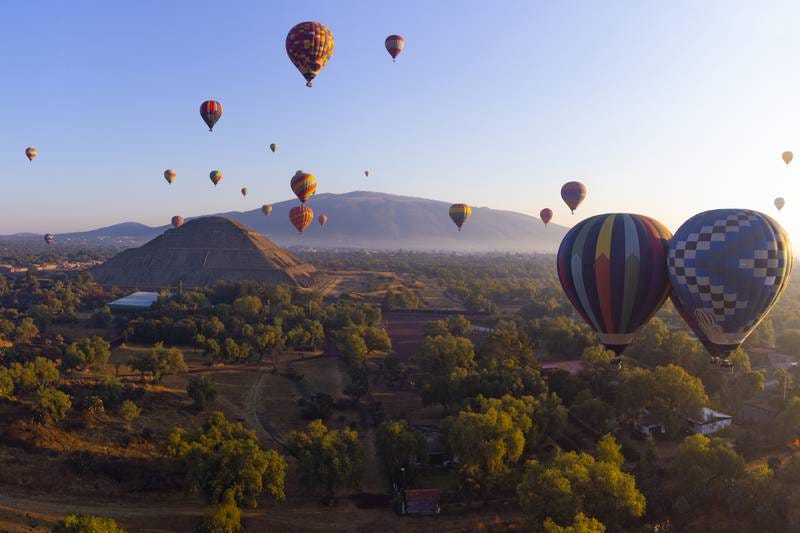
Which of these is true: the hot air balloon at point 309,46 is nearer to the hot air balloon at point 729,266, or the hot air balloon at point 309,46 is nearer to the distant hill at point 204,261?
the hot air balloon at point 729,266

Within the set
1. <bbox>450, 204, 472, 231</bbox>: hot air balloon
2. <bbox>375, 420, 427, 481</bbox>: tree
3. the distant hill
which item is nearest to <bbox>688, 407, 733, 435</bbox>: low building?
<bbox>375, 420, 427, 481</bbox>: tree

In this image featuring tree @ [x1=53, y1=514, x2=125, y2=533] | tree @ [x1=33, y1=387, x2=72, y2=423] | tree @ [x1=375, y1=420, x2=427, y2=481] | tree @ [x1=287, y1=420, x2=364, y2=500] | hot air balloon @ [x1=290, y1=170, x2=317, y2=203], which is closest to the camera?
tree @ [x1=53, y1=514, x2=125, y2=533]

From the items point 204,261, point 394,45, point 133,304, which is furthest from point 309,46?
point 204,261

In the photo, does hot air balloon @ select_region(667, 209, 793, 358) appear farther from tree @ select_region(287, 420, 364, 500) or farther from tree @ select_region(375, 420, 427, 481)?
tree @ select_region(287, 420, 364, 500)

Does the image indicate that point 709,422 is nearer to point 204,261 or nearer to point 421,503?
point 421,503

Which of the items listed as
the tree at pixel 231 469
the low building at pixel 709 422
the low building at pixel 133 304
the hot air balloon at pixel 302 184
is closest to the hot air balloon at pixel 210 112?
the hot air balloon at pixel 302 184
